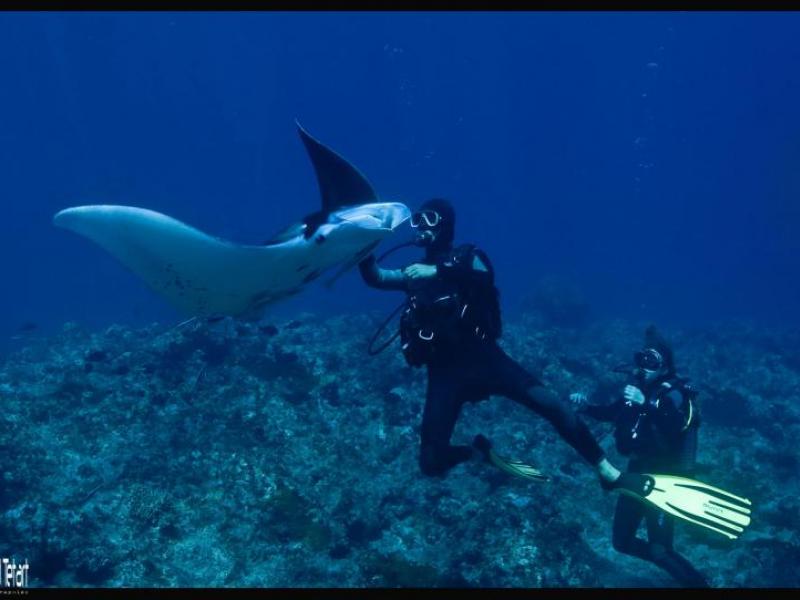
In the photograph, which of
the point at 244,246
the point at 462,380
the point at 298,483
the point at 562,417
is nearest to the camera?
the point at 244,246

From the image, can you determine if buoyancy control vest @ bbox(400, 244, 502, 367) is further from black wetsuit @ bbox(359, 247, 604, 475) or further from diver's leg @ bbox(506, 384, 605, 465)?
diver's leg @ bbox(506, 384, 605, 465)

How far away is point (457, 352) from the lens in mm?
5152

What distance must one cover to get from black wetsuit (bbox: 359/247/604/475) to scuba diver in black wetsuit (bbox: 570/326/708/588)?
3.66ft

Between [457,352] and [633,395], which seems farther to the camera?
[633,395]

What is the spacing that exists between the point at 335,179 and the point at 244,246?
1141 millimetres

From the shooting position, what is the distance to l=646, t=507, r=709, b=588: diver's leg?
567 cm

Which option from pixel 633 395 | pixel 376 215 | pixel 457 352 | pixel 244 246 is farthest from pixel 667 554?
pixel 244 246

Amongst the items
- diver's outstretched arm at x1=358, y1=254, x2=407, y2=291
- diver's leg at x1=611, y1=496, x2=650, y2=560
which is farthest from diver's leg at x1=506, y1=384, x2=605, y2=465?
diver's outstretched arm at x1=358, y1=254, x2=407, y2=291

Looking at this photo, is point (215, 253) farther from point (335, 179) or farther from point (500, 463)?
point (500, 463)

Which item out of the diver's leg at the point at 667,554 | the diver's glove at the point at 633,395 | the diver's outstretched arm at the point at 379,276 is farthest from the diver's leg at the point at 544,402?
the diver's leg at the point at 667,554

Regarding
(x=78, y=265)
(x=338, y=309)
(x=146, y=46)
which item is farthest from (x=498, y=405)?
(x=146, y=46)

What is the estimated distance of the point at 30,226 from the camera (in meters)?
66.6
